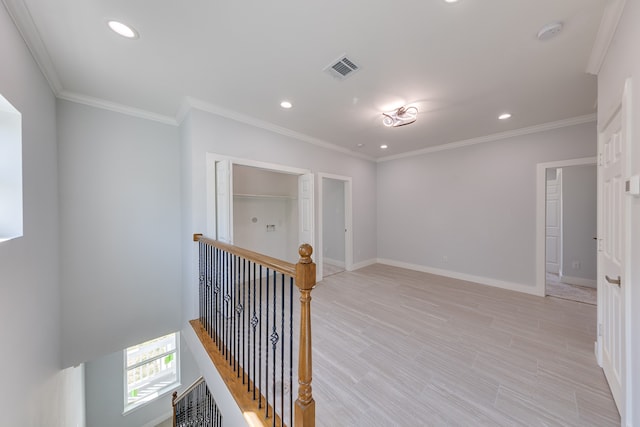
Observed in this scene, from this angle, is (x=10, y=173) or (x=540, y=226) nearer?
(x=10, y=173)

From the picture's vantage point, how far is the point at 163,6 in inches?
58.4

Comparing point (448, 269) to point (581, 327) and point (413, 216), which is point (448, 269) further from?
point (581, 327)

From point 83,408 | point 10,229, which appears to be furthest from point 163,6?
point 83,408

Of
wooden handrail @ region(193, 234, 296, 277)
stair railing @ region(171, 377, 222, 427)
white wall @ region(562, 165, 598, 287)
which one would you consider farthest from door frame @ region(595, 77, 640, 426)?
stair railing @ region(171, 377, 222, 427)

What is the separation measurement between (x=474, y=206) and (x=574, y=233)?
1993 mm

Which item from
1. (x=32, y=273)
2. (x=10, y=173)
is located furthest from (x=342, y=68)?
(x=32, y=273)

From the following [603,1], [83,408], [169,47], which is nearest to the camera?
[603,1]

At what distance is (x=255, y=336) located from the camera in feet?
6.31

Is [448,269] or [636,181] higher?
[636,181]

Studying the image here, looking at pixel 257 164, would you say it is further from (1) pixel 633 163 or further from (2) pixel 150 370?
(2) pixel 150 370

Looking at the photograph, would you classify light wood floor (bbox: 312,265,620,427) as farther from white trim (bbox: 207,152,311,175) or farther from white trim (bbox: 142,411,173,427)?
white trim (bbox: 142,411,173,427)

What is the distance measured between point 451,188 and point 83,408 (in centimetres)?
767

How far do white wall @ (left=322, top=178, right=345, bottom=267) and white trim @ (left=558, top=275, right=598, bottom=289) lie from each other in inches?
172

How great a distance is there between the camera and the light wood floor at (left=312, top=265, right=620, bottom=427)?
153cm
